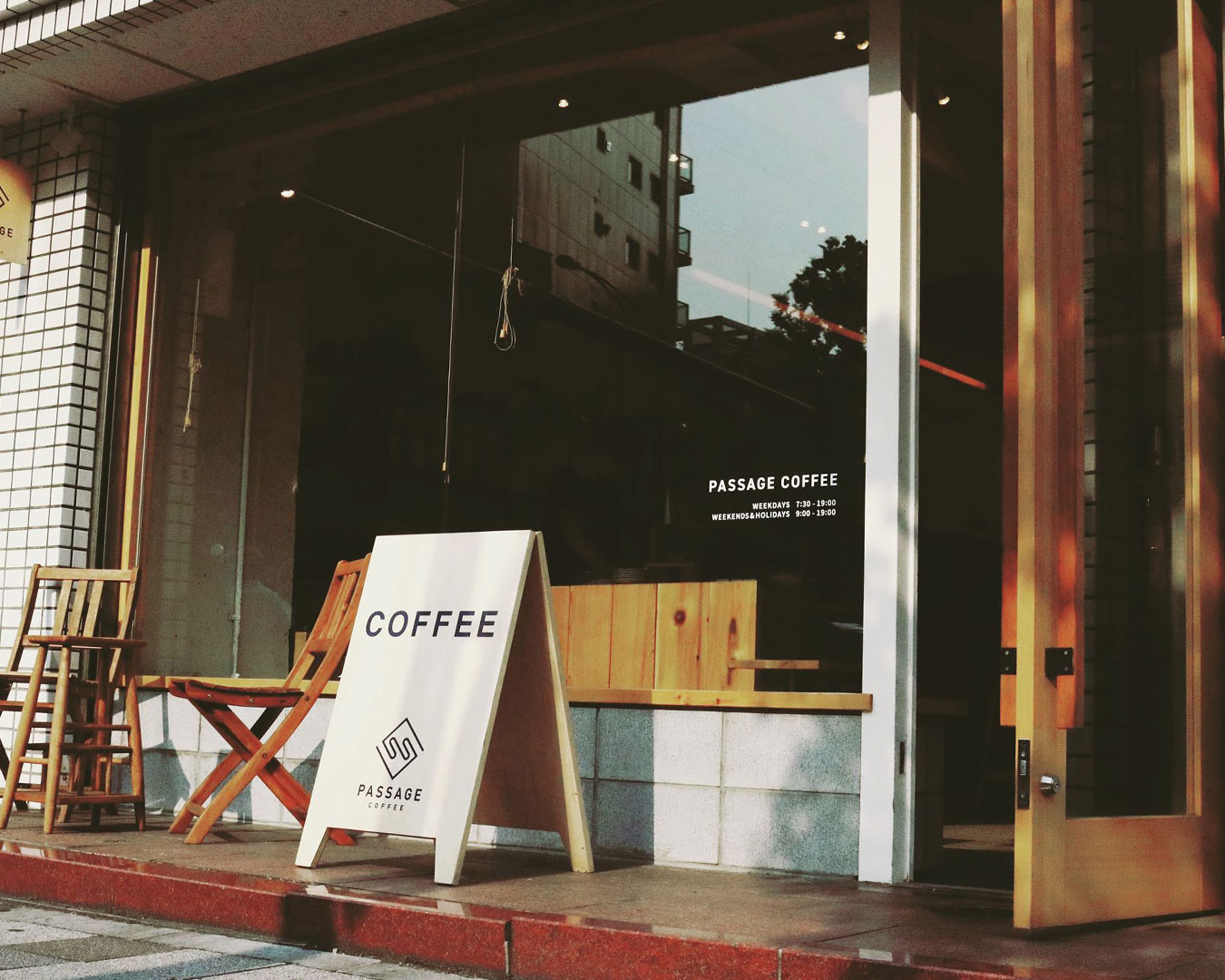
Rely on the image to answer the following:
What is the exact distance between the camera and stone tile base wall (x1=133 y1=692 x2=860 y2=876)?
4.62 m

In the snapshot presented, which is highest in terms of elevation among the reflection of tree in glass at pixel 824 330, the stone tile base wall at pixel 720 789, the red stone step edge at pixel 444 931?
the reflection of tree in glass at pixel 824 330

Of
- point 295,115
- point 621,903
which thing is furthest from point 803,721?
point 295,115

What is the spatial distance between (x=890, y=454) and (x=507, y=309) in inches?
Answer: 77.5

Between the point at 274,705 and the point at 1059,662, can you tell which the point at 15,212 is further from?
the point at 1059,662

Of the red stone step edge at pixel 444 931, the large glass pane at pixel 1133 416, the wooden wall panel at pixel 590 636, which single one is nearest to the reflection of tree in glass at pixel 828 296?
the large glass pane at pixel 1133 416

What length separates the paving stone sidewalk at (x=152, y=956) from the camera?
3334mm

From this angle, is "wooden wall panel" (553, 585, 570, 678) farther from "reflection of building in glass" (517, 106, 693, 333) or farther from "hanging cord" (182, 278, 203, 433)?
"hanging cord" (182, 278, 203, 433)

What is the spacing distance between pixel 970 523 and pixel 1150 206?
1.19 meters

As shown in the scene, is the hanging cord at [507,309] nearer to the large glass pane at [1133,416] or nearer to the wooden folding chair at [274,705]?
the wooden folding chair at [274,705]

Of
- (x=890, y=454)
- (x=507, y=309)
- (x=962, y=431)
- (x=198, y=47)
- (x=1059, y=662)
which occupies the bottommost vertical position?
(x=1059, y=662)

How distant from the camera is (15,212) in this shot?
22.8 feet

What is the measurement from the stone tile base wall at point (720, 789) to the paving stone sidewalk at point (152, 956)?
1392 mm

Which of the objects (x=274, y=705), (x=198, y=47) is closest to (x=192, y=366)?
(x=198, y=47)

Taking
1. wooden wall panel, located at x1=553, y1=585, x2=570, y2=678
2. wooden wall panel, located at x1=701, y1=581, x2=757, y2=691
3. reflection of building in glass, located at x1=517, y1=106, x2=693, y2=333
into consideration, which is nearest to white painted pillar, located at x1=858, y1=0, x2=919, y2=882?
wooden wall panel, located at x1=701, y1=581, x2=757, y2=691
